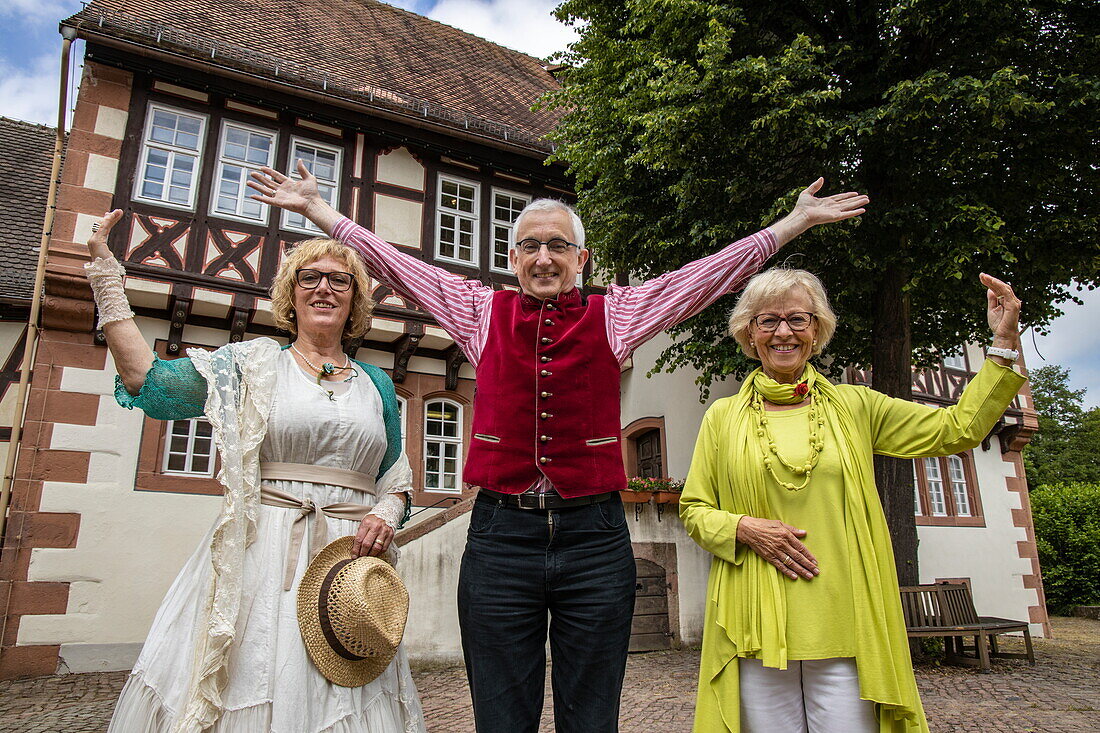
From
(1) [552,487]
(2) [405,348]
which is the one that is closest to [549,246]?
(1) [552,487]

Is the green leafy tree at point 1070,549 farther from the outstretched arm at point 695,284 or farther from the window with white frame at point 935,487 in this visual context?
the outstretched arm at point 695,284

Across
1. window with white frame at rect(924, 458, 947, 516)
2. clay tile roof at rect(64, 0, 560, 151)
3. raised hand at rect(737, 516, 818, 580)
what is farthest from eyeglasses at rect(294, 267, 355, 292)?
window with white frame at rect(924, 458, 947, 516)

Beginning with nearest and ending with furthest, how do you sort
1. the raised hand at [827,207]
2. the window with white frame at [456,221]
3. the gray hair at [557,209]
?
the gray hair at [557,209], the raised hand at [827,207], the window with white frame at [456,221]

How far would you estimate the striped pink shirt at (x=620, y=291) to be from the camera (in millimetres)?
2297

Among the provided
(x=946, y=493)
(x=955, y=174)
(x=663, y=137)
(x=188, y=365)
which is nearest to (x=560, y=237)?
(x=188, y=365)

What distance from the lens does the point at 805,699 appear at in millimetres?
2119

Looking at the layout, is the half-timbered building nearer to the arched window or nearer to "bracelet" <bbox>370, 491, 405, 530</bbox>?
the arched window

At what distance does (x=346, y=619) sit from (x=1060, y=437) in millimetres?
39461

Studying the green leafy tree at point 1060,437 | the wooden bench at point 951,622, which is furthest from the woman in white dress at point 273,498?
the green leafy tree at point 1060,437

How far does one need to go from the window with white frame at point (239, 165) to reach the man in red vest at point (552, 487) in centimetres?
802

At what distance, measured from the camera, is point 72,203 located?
8.48m

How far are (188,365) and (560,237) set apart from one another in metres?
1.22

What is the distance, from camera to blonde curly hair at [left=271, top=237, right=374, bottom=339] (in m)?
2.50

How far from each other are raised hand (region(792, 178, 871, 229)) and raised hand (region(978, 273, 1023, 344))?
0.46m
